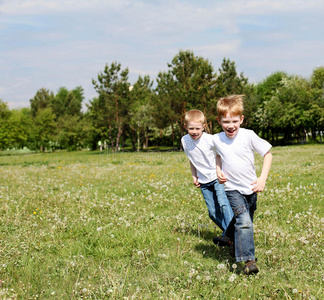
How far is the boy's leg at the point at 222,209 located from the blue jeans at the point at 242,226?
533mm

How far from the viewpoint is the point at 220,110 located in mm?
4691

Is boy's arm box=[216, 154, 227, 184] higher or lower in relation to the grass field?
higher

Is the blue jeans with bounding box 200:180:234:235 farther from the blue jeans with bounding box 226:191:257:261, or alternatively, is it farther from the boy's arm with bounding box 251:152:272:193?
the boy's arm with bounding box 251:152:272:193

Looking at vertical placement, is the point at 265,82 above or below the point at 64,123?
above

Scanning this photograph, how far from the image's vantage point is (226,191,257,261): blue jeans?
14.0ft

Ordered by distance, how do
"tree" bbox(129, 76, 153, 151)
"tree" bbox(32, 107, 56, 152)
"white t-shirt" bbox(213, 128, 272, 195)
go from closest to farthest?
"white t-shirt" bbox(213, 128, 272, 195), "tree" bbox(129, 76, 153, 151), "tree" bbox(32, 107, 56, 152)

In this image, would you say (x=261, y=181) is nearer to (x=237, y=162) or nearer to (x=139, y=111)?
(x=237, y=162)

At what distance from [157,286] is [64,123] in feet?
269

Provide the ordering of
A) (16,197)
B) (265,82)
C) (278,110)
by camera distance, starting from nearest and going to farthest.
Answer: (16,197) < (278,110) < (265,82)

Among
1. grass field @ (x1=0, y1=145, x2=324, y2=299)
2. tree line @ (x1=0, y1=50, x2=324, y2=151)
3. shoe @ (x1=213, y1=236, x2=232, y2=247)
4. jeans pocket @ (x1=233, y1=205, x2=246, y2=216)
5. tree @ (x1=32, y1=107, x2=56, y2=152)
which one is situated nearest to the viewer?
grass field @ (x1=0, y1=145, x2=324, y2=299)

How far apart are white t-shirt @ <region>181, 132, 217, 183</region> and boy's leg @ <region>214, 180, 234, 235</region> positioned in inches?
8.3

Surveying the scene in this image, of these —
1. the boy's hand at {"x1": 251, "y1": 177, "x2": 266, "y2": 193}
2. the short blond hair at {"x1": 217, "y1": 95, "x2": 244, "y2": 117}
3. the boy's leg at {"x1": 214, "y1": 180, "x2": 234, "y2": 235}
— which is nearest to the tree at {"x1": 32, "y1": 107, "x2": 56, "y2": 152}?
the boy's leg at {"x1": 214, "y1": 180, "x2": 234, "y2": 235}

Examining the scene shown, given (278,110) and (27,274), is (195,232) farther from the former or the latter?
(278,110)

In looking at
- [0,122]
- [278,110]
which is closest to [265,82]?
[278,110]
